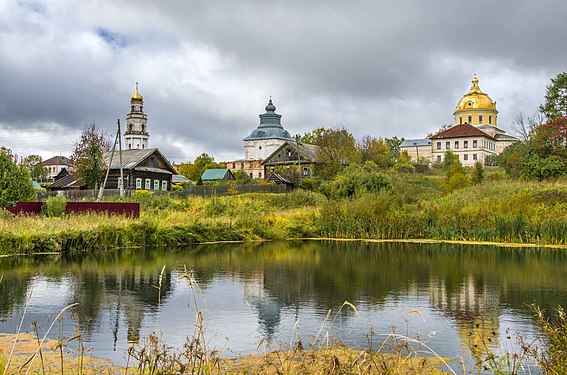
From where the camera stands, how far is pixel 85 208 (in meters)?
30.4

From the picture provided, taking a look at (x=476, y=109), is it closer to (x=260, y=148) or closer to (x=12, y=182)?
(x=260, y=148)

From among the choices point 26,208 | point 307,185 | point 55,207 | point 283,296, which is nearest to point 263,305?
point 283,296

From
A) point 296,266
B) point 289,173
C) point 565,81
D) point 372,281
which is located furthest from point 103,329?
point 565,81

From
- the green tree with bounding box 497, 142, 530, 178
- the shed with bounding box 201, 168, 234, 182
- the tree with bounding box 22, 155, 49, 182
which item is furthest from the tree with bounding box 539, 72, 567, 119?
the tree with bounding box 22, 155, 49, 182

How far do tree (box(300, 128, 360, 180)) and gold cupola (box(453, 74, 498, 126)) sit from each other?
87.4 ft

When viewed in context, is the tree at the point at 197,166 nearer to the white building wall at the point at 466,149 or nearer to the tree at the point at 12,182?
the white building wall at the point at 466,149

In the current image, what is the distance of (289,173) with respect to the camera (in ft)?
208

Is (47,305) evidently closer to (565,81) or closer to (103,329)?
(103,329)

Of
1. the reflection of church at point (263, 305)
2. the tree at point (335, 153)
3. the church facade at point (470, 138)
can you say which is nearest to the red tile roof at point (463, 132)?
the church facade at point (470, 138)

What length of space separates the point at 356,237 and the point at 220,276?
1728 cm

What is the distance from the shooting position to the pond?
391 inches

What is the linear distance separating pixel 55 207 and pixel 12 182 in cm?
759

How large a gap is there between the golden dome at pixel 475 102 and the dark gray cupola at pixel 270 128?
28134mm

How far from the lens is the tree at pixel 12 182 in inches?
1362
